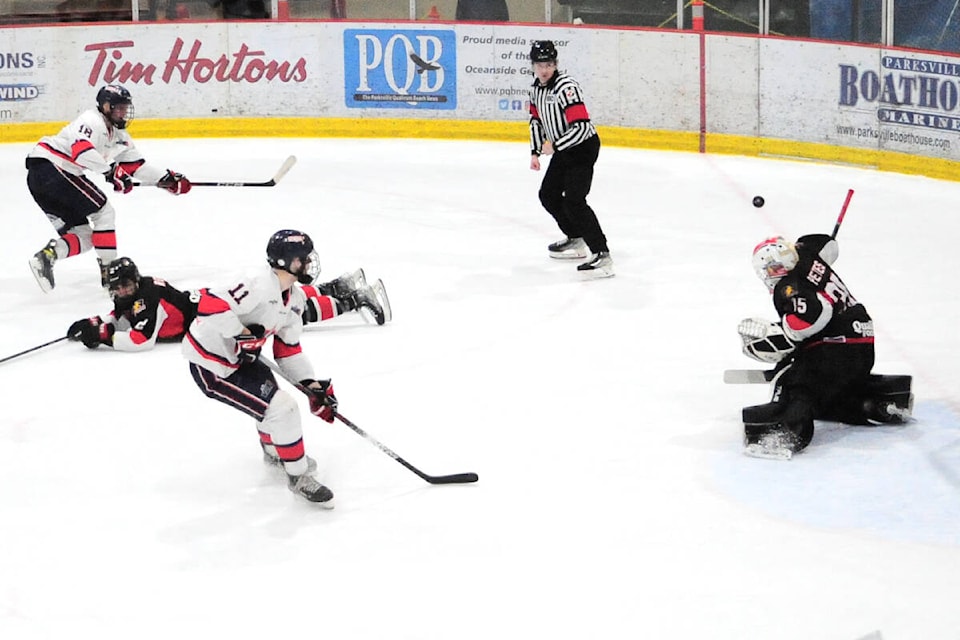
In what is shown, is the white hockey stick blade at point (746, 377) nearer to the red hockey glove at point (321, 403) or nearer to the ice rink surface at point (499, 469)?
the ice rink surface at point (499, 469)

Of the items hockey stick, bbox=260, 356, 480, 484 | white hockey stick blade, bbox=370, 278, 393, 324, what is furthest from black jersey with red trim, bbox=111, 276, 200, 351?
hockey stick, bbox=260, 356, 480, 484

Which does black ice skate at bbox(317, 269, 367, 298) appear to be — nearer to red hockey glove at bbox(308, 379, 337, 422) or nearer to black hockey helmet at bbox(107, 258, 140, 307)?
black hockey helmet at bbox(107, 258, 140, 307)

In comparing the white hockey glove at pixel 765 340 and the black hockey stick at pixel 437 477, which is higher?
the white hockey glove at pixel 765 340

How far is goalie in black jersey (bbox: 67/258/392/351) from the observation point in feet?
20.9

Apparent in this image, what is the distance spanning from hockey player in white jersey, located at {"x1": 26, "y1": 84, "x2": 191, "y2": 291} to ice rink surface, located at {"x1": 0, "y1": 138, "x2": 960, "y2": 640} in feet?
1.01

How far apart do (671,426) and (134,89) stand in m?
8.06

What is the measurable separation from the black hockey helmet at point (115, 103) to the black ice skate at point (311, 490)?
11.1 ft

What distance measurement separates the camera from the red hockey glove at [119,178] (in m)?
7.64

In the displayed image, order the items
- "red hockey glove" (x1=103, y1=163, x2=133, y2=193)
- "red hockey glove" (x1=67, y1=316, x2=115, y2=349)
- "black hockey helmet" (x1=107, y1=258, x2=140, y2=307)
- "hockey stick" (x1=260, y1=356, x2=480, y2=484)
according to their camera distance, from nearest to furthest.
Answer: "hockey stick" (x1=260, y1=356, x2=480, y2=484), "black hockey helmet" (x1=107, y1=258, x2=140, y2=307), "red hockey glove" (x1=67, y1=316, x2=115, y2=349), "red hockey glove" (x1=103, y1=163, x2=133, y2=193)

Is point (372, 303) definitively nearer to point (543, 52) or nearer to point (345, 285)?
point (345, 285)

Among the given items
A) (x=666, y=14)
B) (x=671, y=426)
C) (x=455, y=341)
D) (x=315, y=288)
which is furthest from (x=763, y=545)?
(x=666, y=14)

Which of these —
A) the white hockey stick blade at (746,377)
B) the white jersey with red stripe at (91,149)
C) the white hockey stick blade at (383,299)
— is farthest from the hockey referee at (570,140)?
the white hockey stick blade at (746,377)

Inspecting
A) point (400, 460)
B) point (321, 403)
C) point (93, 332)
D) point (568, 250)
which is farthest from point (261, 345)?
point (568, 250)

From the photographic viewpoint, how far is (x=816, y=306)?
507 centimetres
